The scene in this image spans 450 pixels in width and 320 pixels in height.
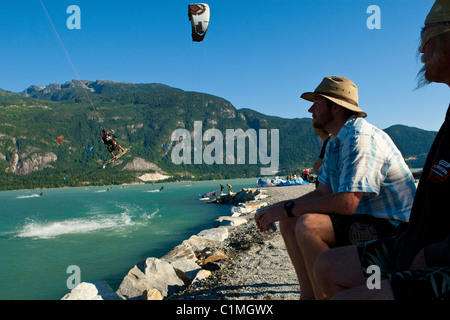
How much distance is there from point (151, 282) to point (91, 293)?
1.09 metres

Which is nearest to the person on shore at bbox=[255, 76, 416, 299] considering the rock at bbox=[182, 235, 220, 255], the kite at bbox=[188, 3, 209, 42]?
the rock at bbox=[182, 235, 220, 255]

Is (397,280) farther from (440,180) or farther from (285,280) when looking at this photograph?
(285,280)

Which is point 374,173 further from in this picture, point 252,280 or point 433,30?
point 252,280

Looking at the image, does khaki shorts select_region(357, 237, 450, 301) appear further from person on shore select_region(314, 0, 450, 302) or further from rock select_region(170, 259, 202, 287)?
rock select_region(170, 259, 202, 287)

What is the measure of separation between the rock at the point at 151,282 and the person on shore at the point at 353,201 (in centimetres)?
436

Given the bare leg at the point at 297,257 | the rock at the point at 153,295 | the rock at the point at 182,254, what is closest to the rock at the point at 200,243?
the rock at the point at 182,254

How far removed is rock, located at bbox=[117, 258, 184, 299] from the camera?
235 inches

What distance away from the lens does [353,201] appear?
6.09ft

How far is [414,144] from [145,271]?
205790 millimetres

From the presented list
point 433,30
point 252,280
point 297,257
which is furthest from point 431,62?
point 252,280

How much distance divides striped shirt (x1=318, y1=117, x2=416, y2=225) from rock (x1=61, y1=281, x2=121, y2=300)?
5.36 metres

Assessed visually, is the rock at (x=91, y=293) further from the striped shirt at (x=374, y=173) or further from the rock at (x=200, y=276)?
the striped shirt at (x=374, y=173)

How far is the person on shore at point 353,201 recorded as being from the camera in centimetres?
186
